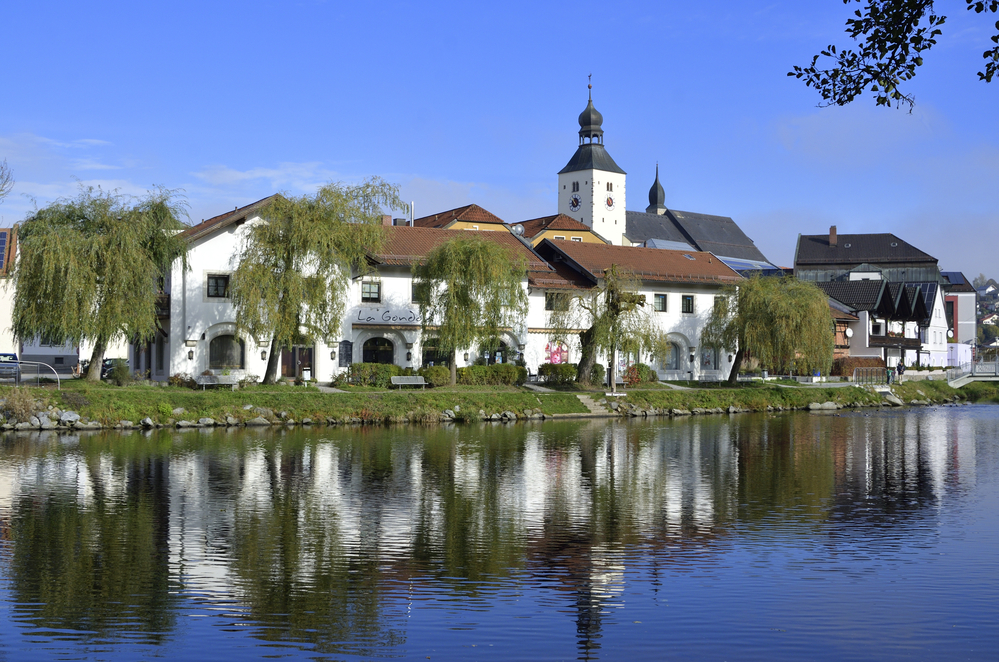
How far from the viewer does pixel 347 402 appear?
4022 centimetres

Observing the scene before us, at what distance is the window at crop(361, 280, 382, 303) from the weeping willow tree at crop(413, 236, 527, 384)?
3.52m

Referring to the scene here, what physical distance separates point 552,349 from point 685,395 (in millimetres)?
8463

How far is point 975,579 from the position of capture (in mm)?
12812

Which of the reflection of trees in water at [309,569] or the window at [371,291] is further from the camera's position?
the window at [371,291]

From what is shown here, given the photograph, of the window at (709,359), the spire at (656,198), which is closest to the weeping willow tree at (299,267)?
the window at (709,359)

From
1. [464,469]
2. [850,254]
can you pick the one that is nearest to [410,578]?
[464,469]

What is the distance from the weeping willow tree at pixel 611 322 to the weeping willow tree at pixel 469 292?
3688 mm

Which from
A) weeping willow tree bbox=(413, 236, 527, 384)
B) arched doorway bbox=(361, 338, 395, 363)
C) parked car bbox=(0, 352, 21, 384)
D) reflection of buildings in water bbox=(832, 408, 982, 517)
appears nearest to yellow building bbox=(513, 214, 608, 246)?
arched doorway bbox=(361, 338, 395, 363)

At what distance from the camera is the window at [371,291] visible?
5000 cm

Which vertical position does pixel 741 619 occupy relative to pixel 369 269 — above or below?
below

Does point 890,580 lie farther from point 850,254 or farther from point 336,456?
point 850,254

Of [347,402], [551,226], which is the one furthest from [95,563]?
[551,226]

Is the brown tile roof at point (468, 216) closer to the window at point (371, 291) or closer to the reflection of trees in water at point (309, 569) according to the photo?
the window at point (371, 291)

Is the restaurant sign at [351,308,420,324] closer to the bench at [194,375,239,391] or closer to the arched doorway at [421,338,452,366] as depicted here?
the arched doorway at [421,338,452,366]
